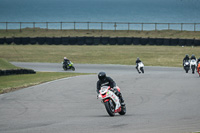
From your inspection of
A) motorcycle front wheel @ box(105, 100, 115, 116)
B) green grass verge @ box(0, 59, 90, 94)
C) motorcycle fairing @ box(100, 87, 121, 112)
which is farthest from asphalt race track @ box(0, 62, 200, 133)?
green grass verge @ box(0, 59, 90, 94)

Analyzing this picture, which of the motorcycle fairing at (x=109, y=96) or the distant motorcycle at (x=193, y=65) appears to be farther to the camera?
the distant motorcycle at (x=193, y=65)

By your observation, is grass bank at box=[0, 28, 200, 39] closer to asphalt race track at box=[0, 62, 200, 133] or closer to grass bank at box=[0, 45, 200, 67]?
grass bank at box=[0, 45, 200, 67]

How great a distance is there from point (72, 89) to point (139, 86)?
3030 mm

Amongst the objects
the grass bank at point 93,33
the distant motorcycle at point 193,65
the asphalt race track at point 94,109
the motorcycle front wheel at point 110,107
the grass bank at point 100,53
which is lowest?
the asphalt race track at point 94,109

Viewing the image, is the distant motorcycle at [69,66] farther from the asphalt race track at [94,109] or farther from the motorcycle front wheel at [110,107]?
the motorcycle front wheel at [110,107]

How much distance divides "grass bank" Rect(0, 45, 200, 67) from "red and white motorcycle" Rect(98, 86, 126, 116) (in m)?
24.8

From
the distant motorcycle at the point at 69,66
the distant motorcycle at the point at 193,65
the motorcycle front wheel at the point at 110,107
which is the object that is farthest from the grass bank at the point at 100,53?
the motorcycle front wheel at the point at 110,107

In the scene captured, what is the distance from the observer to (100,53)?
43.4m

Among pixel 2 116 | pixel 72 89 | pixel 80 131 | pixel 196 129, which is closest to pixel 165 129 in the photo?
pixel 196 129

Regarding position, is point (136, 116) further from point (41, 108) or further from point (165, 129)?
point (41, 108)

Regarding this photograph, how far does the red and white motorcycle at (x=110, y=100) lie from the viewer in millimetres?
10083

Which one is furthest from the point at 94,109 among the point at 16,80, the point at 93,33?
the point at 93,33

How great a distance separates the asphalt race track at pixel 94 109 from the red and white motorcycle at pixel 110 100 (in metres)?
0.20

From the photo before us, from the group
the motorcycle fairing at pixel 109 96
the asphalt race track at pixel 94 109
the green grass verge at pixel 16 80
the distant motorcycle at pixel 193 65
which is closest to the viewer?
the asphalt race track at pixel 94 109
